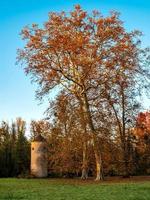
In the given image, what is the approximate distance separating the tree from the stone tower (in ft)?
41.7

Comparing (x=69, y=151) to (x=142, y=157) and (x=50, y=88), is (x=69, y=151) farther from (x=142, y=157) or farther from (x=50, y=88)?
(x=142, y=157)

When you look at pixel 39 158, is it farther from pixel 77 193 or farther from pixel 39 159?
pixel 77 193

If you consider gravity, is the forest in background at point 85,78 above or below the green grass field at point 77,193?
above

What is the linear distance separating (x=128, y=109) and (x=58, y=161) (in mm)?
8086

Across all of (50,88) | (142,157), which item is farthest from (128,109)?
(142,157)

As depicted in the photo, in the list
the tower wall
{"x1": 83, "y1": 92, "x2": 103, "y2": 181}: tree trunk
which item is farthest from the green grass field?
the tower wall

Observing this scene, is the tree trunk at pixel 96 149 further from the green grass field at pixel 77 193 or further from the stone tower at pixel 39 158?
the green grass field at pixel 77 193

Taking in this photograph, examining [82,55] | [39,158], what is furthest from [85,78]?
[39,158]

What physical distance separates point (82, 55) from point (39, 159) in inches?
658

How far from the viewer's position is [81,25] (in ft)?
132

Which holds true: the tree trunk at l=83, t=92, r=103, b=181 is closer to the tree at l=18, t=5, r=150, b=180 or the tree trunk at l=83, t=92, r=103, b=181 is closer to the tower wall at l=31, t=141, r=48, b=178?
the tree at l=18, t=5, r=150, b=180

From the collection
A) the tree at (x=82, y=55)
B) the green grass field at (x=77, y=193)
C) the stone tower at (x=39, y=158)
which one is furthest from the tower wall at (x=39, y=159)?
the green grass field at (x=77, y=193)

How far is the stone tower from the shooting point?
51844 millimetres

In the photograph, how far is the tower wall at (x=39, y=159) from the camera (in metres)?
51.8
